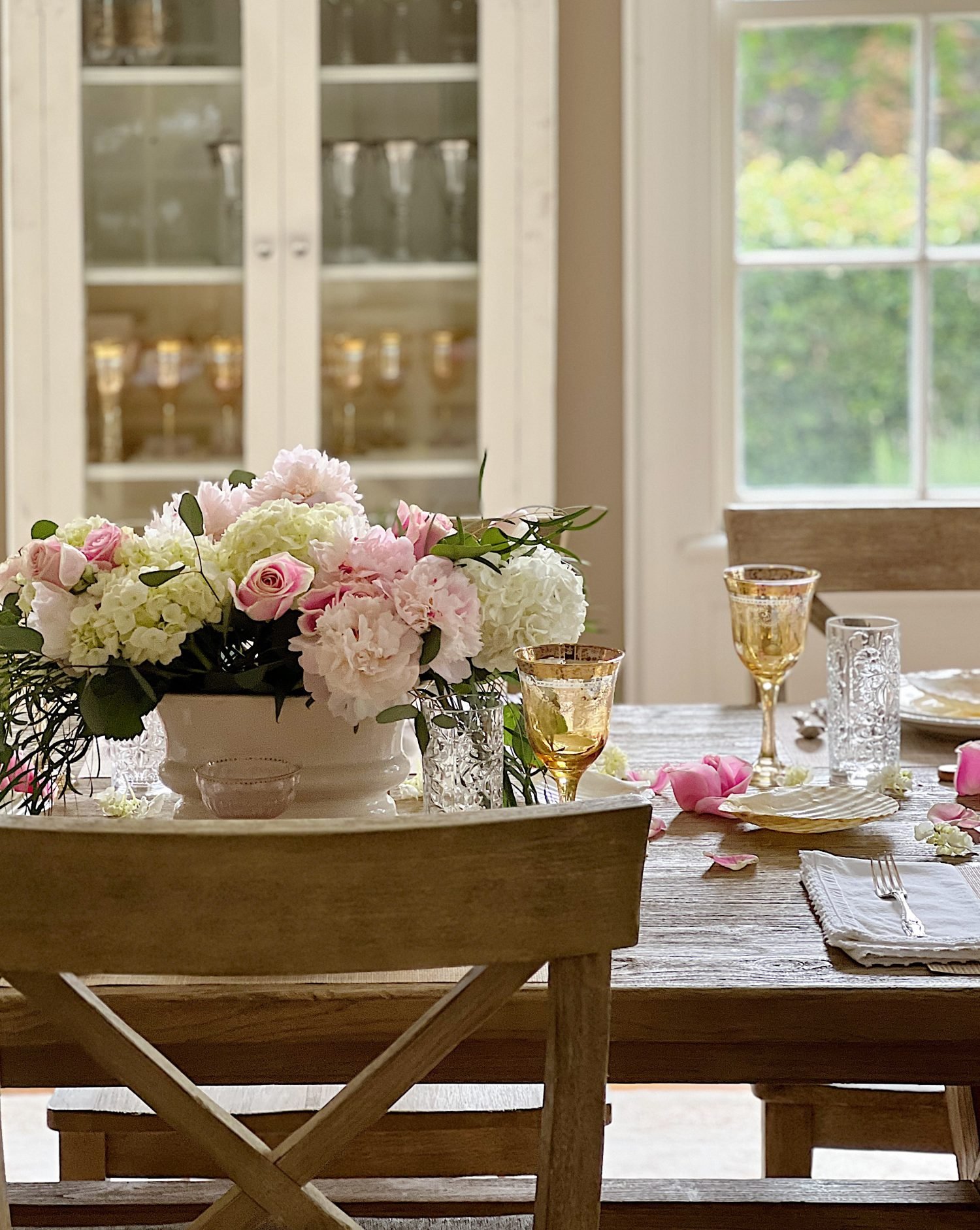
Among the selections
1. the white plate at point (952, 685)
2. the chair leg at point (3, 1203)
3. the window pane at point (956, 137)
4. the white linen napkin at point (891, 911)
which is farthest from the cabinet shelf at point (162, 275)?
the chair leg at point (3, 1203)

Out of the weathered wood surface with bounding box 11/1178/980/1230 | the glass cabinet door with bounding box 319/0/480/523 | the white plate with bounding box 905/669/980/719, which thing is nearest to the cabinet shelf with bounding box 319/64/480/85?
the glass cabinet door with bounding box 319/0/480/523

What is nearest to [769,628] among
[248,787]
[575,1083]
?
[248,787]

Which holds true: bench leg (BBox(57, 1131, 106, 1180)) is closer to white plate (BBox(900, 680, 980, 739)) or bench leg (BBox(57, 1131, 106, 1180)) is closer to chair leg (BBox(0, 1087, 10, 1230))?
chair leg (BBox(0, 1087, 10, 1230))

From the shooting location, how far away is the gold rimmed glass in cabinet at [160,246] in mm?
2592

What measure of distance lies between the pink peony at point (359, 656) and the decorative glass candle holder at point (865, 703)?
0.49 m

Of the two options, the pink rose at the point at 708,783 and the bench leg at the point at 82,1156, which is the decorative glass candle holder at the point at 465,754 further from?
the bench leg at the point at 82,1156

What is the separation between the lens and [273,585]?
1.02 m

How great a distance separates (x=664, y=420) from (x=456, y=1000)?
86.2 inches

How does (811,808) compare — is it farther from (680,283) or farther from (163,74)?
(163,74)

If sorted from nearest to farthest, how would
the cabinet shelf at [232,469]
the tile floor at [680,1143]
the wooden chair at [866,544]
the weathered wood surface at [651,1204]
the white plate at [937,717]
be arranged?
1. the weathered wood surface at [651,1204]
2. the white plate at [937,717]
3. the wooden chair at [866,544]
4. the tile floor at [680,1143]
5. the cabinet shelf at [232,469]

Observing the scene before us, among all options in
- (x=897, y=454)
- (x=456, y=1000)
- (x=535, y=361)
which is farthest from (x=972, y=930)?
(x=897, y=454)

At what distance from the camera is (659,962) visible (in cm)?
91

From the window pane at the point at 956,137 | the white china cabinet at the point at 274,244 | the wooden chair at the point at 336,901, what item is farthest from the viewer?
the window pane at the point at 956,137

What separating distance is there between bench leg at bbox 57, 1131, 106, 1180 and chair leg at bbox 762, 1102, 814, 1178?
685 millimetres
